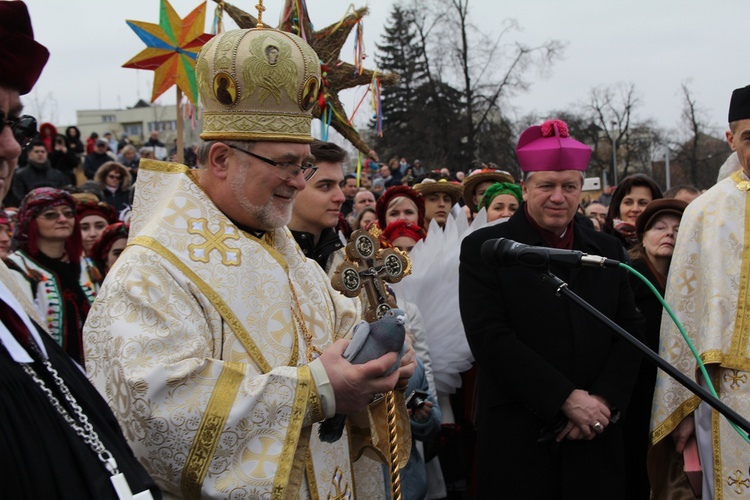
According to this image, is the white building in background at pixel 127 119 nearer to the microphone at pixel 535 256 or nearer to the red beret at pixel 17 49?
the microphone at pixel 535 256

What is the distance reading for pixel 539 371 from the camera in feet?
12.2

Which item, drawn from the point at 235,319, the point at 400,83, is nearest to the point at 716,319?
the point at 235,319

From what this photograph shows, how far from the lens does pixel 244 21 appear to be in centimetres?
412

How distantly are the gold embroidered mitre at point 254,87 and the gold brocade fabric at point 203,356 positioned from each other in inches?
10.1

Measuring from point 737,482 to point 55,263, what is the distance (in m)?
4.26

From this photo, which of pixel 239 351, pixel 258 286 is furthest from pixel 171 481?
pixel 258 286

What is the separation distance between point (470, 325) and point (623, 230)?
216 cm

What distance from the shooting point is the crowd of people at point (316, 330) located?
1934 mm

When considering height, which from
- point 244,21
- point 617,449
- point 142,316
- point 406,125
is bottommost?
point 617,449

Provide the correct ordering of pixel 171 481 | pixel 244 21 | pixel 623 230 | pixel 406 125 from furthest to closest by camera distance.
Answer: pixel 406 125
pixel 623 230
pixel 244 21
pixel 171 481

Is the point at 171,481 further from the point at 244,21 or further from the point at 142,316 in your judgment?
the point at 244,21

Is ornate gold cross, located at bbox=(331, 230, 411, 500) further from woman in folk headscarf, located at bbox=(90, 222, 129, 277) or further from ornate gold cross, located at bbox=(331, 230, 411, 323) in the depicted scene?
woman in folk headscarf, located at bbox=(90, 222, 129, 277)

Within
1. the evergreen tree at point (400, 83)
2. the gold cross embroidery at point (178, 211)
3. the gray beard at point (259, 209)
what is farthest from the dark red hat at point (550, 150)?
the evergreen tree at point (400, 83)

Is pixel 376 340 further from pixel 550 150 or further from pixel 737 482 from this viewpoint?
pixel 737 482
